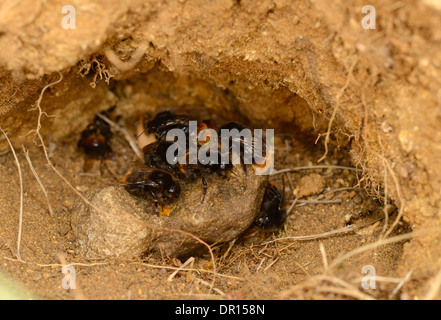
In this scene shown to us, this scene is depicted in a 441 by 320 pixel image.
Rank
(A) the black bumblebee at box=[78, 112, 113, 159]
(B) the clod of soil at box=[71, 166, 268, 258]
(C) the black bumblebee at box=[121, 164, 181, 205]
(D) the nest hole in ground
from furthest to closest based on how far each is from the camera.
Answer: (A) the black bumblebee at box=[78, 112, 113, 159], (C) the black bumblebee at box=[121, 164, 181, 205], (B) the clod of soil at box=[71, 166, 268, 258], (D) the nest hole in ground

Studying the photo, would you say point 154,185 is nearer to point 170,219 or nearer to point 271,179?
point 170,219

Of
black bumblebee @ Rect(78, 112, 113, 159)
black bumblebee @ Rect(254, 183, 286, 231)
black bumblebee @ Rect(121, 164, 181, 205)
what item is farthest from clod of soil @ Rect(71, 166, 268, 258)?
black bumblebee @ Rect(78, 112, 113, 159)

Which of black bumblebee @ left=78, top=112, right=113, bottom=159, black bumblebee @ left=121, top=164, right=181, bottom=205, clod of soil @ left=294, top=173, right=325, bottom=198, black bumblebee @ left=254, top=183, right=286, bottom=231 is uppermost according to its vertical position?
black bumblebee @ left=78, top=112, right=113, bottom=159

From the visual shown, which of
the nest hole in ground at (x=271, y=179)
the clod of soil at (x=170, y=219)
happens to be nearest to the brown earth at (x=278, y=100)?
the nest hole in ground at (x=271, y=179)

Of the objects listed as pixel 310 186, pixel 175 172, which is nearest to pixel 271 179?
pixel 310 186

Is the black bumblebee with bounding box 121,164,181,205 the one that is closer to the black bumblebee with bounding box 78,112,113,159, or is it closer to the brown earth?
the brown earth
